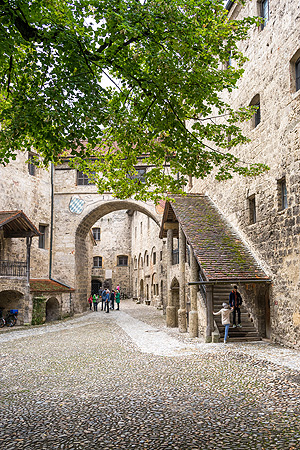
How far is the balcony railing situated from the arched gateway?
3827mm

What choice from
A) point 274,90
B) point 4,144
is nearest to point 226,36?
point 274,90

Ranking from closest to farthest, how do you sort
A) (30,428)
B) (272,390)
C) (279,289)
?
(30,428) → (272,390) → (279,289)

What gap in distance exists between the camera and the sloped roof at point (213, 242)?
1062 centimetres

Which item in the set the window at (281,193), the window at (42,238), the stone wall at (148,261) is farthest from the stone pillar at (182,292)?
the window at (42,238)

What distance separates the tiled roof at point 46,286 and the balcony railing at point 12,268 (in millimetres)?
815

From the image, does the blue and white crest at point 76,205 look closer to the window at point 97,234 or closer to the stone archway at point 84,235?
the stone archway at point 84,235

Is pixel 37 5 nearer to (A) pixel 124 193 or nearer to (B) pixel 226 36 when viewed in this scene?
(B) pixel 226 36

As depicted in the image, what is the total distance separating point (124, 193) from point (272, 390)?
5438 millimetres

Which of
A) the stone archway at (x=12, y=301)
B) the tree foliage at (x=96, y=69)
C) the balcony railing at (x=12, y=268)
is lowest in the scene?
the stone archway at (x=12, y=301)

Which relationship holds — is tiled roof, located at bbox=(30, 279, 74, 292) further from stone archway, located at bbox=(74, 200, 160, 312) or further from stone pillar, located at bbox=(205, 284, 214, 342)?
stone pillar, located at bbox=(205, 284, 214, 342)

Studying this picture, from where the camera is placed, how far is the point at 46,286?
1955cm

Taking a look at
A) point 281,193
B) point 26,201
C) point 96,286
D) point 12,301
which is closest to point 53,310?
point 12,301

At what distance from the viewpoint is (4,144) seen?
6168 millimetres

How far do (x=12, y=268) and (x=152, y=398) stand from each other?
587 inches
